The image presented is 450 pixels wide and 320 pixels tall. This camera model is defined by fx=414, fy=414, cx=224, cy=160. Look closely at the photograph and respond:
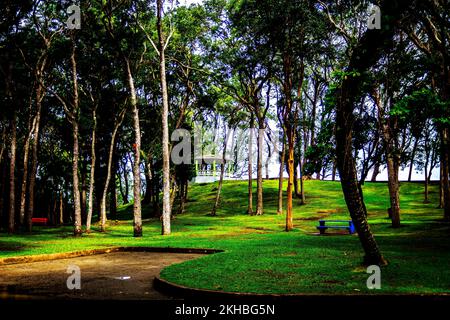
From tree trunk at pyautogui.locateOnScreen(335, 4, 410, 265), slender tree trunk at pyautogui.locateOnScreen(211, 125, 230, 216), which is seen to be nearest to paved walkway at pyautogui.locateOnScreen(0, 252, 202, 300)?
tree trunk at pyautogui.locateOnScreen(335, 4, 410, 265)

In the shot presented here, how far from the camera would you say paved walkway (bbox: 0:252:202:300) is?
9.19m

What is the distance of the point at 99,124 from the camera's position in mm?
41406

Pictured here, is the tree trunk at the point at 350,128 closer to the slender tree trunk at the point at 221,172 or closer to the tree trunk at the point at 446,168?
the tree trunk at the point at 446,168

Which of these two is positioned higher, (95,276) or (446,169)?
(446,169)

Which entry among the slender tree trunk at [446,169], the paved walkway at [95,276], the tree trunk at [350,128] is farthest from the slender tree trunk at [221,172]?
the tree trunk at [350,128]

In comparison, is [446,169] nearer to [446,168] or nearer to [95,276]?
[446,168]

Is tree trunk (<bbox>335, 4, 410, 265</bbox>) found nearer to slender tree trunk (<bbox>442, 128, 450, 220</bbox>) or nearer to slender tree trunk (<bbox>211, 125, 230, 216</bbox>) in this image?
slender tree trunk (<bbox>442, 128, 450, 220</bbox>)

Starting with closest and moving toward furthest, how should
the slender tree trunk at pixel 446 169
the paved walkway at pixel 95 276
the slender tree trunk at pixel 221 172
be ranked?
1. the paved walkway at pixel 95 276
2. the slender tree trunk at pixel 446 169
3. the slender tree trunk at pixel 221 172

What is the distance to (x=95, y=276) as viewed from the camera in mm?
11734

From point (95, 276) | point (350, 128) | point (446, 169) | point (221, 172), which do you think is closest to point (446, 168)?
point (446, 169)

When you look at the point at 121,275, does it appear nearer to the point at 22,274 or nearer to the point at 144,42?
the point at 22,274

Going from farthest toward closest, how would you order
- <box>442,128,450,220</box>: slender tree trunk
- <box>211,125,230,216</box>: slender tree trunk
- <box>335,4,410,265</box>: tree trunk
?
<box>211,125,230,216</box>: slender tree trunk → <box>442,128,450,220</box>: slender tree trunk → <box>335,4,410,265</box>: tree trunk

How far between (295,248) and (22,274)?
394 inches

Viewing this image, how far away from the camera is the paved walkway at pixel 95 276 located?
919 centimetres
